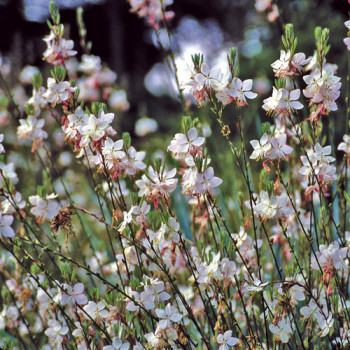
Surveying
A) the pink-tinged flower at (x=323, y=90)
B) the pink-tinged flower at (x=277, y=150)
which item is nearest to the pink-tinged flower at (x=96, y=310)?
the pink-tinged flower at (x=277, y=150)

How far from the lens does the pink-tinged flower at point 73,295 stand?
3.90 ft

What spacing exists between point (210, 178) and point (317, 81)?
35cm

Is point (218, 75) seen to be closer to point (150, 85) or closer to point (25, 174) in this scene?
point (25, 174)

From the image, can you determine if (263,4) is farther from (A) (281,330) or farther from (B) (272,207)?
(A) (281,330)

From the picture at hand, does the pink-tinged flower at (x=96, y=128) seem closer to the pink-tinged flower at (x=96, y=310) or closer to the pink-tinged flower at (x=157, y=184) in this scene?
the pink-tinged flower at (x=157, y=184)

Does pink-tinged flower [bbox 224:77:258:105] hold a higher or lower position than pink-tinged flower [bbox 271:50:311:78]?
lower

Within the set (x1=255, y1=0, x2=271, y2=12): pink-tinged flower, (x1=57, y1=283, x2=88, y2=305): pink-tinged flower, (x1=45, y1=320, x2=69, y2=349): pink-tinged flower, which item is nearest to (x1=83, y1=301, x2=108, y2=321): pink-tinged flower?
(x1=57, y1=283, x2=88, y2=305): pink-tinged flower

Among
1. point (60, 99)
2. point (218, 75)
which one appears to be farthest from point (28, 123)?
point (218, 75)

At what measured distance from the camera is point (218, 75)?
1.13m

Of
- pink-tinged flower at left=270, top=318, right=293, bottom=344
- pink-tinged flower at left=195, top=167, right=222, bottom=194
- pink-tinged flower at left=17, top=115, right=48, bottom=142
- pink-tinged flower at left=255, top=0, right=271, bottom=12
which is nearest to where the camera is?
pink-tinged flower at left=195, top=167, right=222, bottom=194

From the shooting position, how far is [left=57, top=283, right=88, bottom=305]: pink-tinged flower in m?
1.19

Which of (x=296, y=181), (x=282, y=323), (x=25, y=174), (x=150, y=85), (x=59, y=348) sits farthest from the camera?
(x=150, y=85)

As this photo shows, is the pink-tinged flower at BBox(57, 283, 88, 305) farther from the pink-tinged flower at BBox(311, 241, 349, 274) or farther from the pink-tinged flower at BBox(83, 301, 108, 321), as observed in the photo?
the pink-tinged flower at BBox(311, 241, 349, 274)

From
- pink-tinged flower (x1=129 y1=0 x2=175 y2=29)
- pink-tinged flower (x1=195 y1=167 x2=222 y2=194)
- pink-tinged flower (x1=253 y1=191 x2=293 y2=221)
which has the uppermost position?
pink-tinged flower (x1=129 y1=0 x2=175 y2=29)
